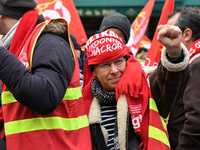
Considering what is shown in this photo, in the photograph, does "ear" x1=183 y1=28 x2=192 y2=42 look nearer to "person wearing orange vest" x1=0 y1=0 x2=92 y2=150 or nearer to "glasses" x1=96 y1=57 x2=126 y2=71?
"glasses" x1=96 y1=57 x2=126 y2=71

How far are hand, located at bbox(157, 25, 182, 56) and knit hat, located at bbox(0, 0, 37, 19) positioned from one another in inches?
33.4

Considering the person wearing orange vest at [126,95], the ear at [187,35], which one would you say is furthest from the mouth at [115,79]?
the ear at [187,35]

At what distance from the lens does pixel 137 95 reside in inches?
88.2

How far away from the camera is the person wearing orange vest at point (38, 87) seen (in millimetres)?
1770

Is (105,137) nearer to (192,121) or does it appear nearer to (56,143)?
(56,143)

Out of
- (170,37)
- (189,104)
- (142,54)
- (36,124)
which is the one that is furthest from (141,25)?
(36,124)

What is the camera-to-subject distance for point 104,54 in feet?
7.91

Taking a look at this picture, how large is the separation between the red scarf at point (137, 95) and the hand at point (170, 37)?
1.44 feet

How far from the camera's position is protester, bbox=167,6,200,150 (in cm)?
264

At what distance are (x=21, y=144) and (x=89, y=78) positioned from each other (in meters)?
0.92

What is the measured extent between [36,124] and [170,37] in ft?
2.81

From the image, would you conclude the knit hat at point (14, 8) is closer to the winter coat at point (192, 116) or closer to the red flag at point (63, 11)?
the winter coat at point (192, 116)

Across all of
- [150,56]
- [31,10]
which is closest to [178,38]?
[31,10]

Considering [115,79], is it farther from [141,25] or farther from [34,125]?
[141,25]
